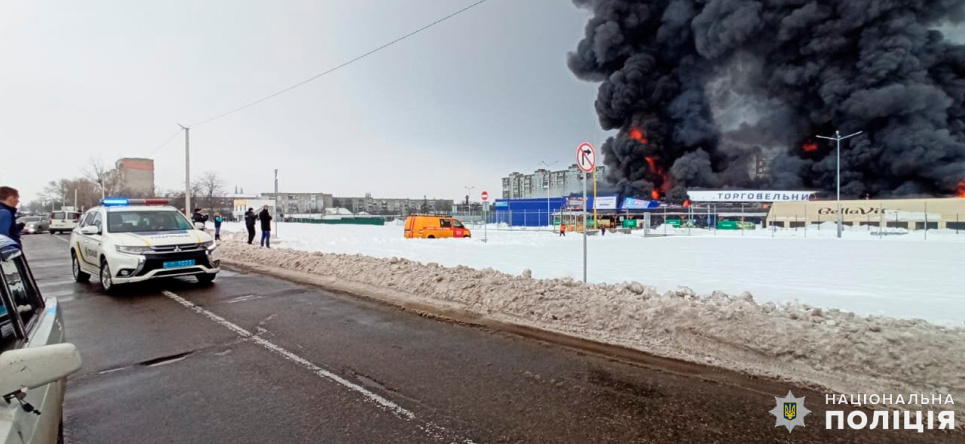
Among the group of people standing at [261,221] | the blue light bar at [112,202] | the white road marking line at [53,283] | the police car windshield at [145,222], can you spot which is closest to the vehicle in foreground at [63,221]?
the group of people standing at [261,221]

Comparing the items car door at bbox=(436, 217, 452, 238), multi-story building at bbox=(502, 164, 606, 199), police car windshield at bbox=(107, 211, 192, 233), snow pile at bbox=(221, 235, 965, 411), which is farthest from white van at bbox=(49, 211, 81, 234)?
multi-story building at bbox=(502, 164, 606, 199)

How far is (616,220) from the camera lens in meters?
48.0

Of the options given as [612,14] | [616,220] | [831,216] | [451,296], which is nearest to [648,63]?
[612,14]

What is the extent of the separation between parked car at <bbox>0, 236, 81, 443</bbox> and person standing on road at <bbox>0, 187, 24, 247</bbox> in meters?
4.66

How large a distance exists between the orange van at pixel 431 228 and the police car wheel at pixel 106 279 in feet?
53.8

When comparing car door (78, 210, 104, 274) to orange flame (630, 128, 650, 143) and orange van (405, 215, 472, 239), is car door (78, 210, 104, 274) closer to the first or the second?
orange van (405, 215, 472, 239)

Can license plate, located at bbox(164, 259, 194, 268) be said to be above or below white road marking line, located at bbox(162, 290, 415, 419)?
above

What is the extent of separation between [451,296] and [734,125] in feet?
228

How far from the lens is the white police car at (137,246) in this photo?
7.88 m

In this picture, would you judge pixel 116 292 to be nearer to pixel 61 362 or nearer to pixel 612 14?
pixel 61 362

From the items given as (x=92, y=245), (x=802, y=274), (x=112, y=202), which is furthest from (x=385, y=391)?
(x=802, y=274)

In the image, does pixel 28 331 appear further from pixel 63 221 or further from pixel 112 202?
pixel 63 221

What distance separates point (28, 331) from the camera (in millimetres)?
2182

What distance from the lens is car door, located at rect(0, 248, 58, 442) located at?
65.0 inches
